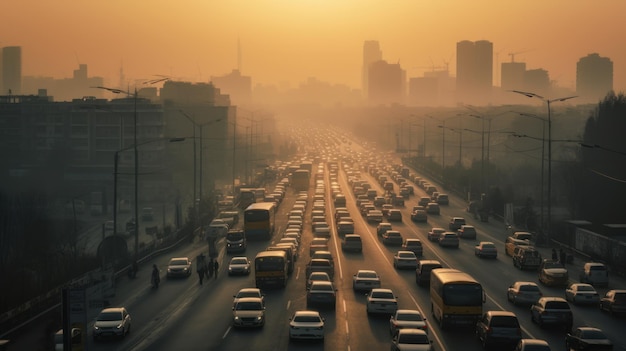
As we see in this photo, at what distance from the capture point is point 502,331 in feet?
96.4

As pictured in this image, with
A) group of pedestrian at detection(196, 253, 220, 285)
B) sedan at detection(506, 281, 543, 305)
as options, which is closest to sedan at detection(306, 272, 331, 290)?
group of pedestrian at detection(196, 253, 220, 285)

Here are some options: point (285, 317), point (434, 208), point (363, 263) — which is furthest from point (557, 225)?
point (285, 317)

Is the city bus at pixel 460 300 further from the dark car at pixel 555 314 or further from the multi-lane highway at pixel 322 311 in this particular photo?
the dark car at pixel 555 314

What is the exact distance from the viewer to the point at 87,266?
2195 inches

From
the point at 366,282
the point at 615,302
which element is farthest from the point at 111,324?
the point at 615,302

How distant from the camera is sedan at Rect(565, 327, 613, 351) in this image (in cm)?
2738

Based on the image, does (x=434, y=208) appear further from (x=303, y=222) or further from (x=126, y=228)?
(x=126, y=228)

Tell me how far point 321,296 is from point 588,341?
1297 cm

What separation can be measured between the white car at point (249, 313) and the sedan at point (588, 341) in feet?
36.8

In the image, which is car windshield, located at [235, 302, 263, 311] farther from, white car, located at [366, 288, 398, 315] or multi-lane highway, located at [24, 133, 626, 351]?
white car, located at [366, 288, 398, 315]

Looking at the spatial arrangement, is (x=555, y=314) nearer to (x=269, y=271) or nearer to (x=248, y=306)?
(x=248, y=306)

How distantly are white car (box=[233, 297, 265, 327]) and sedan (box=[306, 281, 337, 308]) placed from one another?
137 inches

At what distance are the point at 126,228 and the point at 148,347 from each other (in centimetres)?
6353

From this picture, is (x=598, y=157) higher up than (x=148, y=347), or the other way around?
(x=598, y=157)
